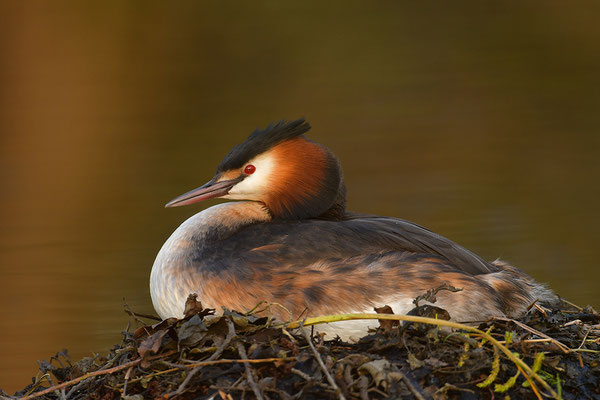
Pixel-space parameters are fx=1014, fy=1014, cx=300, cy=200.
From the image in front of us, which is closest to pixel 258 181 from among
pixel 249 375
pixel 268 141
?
pixel 268 141

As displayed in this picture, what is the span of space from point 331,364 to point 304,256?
31.0 inches

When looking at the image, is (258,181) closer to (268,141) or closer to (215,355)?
(268,141)

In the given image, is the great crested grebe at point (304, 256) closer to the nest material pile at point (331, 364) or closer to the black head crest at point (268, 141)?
the black head crest at point (268, 141)

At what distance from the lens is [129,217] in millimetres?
7992

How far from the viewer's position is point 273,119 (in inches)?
379

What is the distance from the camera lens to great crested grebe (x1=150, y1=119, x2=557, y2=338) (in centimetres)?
391

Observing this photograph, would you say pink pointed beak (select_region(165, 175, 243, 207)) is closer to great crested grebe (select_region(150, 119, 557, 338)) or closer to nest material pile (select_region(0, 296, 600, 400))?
great crested grebe (select_region(150, 119, 557, 338))

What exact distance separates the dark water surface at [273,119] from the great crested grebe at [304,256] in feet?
5.73

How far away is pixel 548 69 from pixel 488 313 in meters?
7.95

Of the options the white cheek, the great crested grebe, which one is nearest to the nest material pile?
the great crested grebe

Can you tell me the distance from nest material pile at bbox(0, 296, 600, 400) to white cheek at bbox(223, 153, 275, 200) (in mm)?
866

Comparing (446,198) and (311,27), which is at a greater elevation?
(311,27)

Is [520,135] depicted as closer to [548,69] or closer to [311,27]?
[548,69]

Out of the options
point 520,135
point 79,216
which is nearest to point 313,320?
point 79,216
